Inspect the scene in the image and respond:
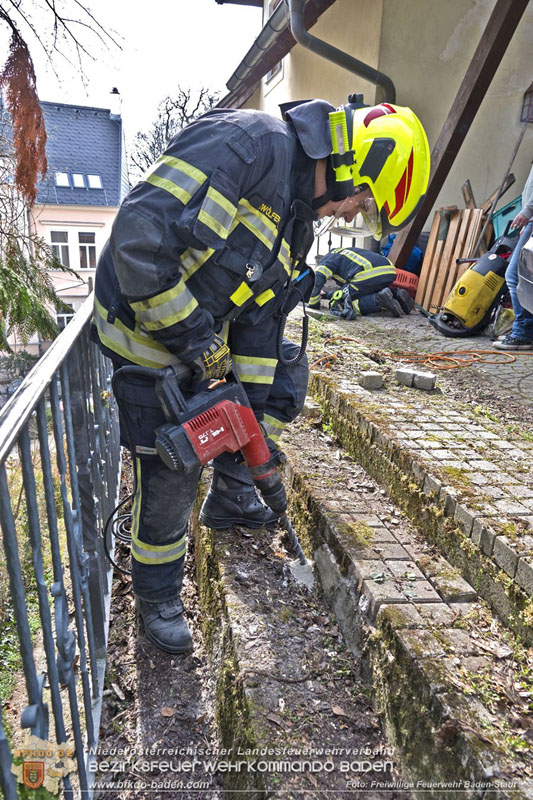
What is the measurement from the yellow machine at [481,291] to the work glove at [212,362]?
4659mm

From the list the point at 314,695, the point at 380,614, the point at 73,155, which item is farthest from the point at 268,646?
the point at 73,155

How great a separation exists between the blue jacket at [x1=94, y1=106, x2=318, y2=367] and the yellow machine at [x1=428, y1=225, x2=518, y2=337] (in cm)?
432

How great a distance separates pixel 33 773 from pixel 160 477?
101 cm

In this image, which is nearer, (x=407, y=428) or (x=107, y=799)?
(x=107, y=799)

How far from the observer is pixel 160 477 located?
2.12 metres

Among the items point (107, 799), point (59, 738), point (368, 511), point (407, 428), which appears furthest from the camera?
point (407, 428)

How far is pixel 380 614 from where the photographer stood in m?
1.90

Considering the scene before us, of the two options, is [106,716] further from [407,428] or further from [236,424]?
[407,428]

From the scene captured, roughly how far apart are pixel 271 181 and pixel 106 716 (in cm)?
220

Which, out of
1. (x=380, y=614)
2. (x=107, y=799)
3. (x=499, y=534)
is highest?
(x=499, y=534)

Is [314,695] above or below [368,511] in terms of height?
below

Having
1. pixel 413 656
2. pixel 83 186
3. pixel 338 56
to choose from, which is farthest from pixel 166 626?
pixel 83 186

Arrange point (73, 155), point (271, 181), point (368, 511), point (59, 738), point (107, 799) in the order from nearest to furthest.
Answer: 1. point (59, 738)
2. point (107, 799)
3. point (271, 181)
4. point (368, 511)
5. point (73, 155)

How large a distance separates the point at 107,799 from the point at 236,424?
53.8 inches
